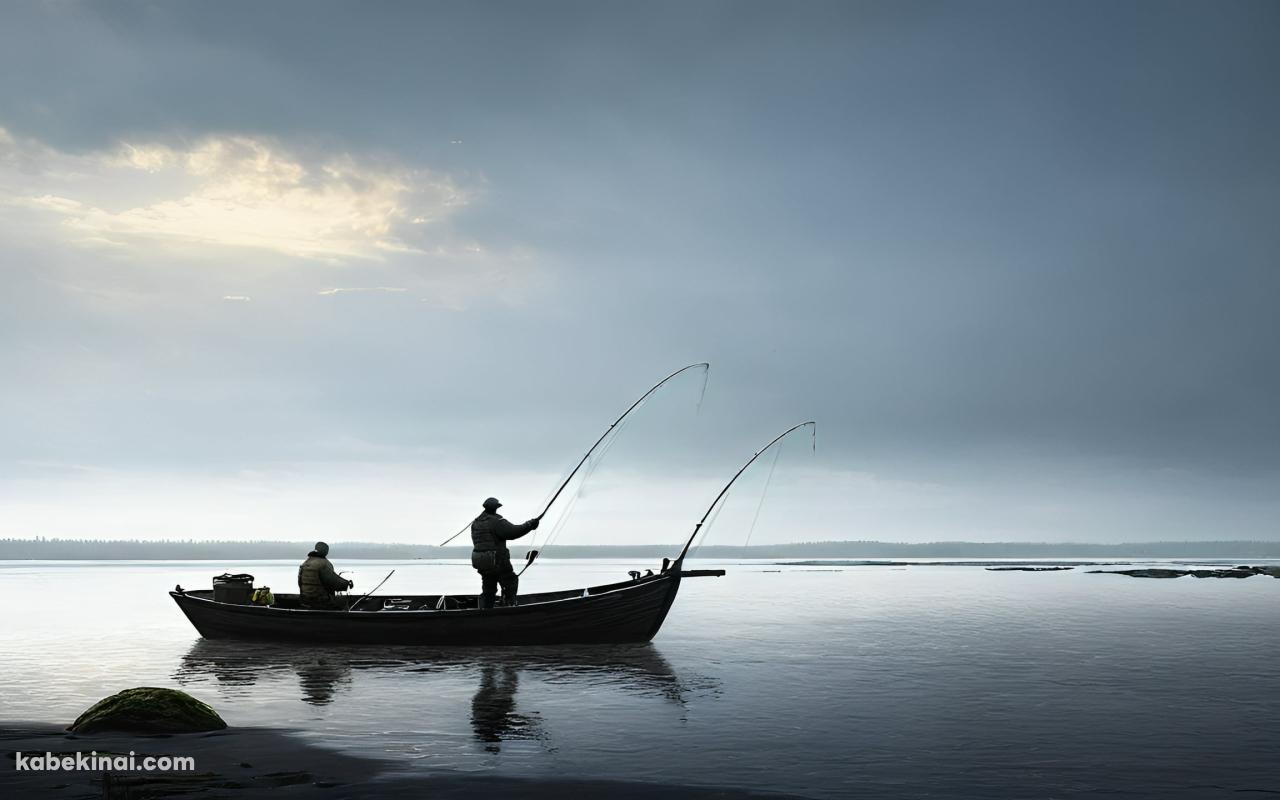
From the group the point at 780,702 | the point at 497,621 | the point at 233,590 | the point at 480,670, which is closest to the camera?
the point at 780,702

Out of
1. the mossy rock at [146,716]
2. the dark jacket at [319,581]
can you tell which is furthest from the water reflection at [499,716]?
the dark jacket at [319,581]

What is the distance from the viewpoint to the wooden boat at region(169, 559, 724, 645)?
2370 cm

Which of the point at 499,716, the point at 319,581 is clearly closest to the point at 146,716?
the point at 499,716

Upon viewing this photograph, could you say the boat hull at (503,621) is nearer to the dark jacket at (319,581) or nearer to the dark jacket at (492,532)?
the dark jacket at (319,581)

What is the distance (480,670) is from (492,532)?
3.87 meters

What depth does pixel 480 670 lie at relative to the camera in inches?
830

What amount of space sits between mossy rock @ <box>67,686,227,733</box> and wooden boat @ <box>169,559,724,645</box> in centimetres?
1017

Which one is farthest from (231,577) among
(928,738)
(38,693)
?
(928,738)

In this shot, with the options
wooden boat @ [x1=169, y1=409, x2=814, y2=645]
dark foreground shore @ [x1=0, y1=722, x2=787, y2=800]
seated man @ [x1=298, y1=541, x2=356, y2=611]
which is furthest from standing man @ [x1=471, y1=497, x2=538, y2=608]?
dark foreground shore @ [x1=0, y1=722, x2=787, y2=800]

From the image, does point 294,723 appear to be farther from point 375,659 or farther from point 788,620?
point 788,620

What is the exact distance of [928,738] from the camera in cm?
1365

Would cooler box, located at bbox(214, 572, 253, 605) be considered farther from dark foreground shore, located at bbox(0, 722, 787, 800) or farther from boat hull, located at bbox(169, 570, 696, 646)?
dark foreground shore, located at bbox(0, 722, 787, 800)
